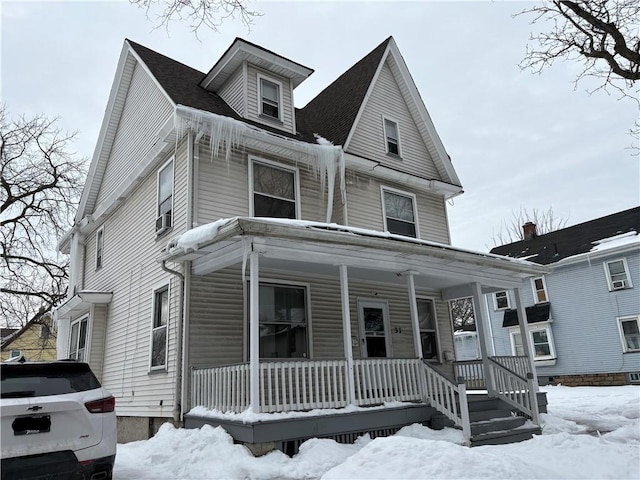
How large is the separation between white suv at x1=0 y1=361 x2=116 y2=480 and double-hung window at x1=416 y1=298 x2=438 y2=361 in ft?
28.9

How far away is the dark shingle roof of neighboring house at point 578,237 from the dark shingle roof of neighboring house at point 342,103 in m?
14.1

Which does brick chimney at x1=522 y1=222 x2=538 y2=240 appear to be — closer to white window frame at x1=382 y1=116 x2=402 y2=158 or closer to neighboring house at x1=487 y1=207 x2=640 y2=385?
neighboring house at x1=487 y1=207 x2=640 y2=385

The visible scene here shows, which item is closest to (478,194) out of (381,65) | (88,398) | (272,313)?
(381,65)

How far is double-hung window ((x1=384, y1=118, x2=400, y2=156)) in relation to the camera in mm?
13336

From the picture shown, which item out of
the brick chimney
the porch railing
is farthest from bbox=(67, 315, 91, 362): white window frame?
the brick chimney

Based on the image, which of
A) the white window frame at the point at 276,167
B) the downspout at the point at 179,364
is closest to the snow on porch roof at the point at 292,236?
the downspout at the point at 179,364

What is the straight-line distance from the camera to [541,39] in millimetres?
11797

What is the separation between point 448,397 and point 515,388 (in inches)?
86.3

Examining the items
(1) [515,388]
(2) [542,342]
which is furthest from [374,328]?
(2) [542,342]

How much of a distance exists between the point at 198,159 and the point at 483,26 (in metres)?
7.35

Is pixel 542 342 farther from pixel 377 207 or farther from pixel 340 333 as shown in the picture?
pixel 340 333

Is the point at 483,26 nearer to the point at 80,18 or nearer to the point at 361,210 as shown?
the point at 361,210

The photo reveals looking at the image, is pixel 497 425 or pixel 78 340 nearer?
pixel 497 425

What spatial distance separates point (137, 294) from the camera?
1068 cm
